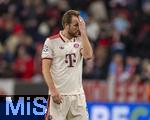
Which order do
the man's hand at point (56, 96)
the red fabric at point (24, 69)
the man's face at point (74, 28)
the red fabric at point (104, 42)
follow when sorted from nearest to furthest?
the man's hand at point (56, 96) → the man's face at point (74, 28) → the red fabric at point (24, 69) → the red fabric at point (104, 42)

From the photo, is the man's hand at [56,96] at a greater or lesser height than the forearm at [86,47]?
lesser

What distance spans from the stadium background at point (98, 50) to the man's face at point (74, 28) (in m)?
5.44

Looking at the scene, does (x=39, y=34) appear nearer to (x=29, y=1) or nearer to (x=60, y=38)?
(x=29, y=1)

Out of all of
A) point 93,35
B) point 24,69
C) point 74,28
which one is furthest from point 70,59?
point 93,35

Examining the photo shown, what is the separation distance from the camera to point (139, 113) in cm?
1536

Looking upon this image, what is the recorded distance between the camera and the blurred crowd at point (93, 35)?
1822 cm

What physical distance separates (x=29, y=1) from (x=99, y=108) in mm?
6756

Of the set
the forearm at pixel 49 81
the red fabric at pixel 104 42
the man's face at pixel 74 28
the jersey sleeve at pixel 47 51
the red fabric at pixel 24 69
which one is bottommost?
the forearm at pixel 49 81

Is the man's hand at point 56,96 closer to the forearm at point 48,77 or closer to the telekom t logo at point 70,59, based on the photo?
the forearm at point 48,77

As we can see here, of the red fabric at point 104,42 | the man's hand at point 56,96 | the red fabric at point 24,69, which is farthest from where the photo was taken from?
the red fabric at point 104,42

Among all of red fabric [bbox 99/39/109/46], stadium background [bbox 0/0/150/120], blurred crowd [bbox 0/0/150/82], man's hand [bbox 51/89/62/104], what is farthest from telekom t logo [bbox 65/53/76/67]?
red fabric [bbox 99/39/109/46]

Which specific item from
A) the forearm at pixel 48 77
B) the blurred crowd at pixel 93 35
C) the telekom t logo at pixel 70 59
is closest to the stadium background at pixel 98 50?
the blurred crowd at pixel 93 35

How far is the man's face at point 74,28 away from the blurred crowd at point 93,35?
7.48m

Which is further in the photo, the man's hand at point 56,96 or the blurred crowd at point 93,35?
the blurred crowd at point 93,35
